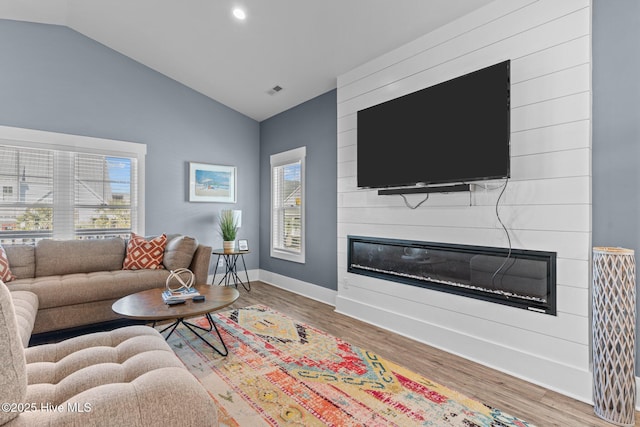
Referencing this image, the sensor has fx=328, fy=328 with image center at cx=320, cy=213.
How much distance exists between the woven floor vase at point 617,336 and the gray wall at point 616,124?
0.82 ft

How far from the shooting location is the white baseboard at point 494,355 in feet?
6.84

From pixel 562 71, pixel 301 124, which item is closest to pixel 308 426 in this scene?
pixel 562 71

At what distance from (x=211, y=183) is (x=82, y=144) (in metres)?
1.64

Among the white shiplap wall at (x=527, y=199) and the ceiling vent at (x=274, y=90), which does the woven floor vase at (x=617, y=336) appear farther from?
the ceiling vent at (x=274, y=90)

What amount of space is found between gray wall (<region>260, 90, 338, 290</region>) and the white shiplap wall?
1.19 metres

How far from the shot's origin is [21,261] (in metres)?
3.16

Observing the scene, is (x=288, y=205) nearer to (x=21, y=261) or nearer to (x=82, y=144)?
(x=82, y=144)

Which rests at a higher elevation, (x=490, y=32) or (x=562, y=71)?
(x=490, y=32)

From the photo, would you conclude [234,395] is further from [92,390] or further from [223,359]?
[92,390]

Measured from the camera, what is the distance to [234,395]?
2064 mm

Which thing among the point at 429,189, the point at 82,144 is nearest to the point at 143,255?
the point at 82,144

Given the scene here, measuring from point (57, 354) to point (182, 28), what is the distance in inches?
131

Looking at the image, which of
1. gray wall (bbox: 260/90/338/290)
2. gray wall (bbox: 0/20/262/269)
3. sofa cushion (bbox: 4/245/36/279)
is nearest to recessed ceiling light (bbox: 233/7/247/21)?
gray wall (bbox: 260/90/338/290)

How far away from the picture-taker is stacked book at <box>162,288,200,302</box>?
8.20 feet
